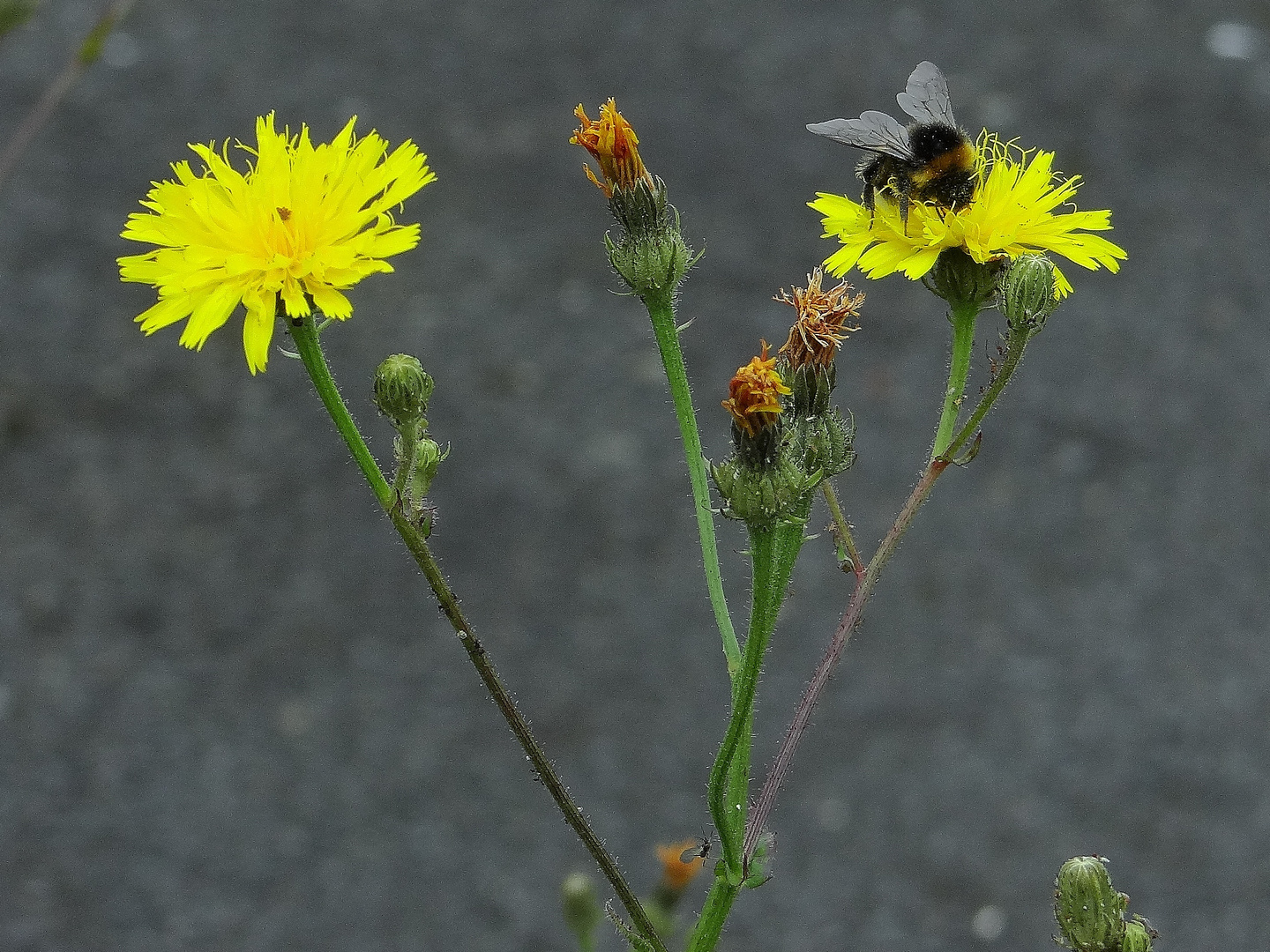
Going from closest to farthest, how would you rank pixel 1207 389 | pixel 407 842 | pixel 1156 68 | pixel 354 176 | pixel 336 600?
pixel 354 176 < pixel 407 842 < pixel 336 600 < pixel 1207 389 < pixel 1156 68

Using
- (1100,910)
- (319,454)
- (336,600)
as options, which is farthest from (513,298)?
(1100,910)

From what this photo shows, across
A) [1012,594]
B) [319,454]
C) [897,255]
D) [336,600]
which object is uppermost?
[1012,594]

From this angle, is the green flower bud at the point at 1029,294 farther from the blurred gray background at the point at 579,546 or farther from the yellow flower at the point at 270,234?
the blurred gray background at the point at 579,546

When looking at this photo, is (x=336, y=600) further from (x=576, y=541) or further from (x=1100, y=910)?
(x=1100, y=910)

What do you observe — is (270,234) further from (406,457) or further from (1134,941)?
(1134,941)

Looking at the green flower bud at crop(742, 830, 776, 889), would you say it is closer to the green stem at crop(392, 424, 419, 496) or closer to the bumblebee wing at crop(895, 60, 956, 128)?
the green stem at crop(392, 424, 419, 496)

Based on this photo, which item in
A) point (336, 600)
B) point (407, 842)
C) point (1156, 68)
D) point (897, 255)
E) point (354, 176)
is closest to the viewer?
point (354, 176)

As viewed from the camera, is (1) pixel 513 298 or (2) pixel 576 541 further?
(1) pixel 513 298

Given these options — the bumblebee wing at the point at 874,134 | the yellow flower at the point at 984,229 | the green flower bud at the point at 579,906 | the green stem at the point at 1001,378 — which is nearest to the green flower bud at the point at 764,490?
the green stem at the point at 1001,378
